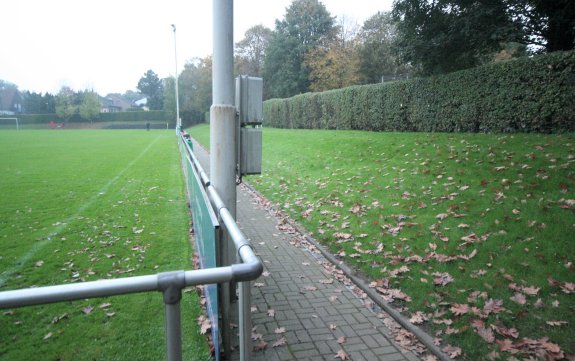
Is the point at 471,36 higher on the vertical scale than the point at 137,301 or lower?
higher

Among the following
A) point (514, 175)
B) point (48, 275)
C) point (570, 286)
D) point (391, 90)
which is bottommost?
point (48, 275)

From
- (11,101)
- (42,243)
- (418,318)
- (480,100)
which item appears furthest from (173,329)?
(11,101)

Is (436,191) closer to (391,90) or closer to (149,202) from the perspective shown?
(149,202)

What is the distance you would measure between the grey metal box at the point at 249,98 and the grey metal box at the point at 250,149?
0.41ft

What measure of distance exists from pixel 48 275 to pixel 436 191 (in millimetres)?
7148

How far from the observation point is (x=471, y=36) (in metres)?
13.6

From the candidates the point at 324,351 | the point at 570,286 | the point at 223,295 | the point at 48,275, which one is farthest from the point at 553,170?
the point at 48,275

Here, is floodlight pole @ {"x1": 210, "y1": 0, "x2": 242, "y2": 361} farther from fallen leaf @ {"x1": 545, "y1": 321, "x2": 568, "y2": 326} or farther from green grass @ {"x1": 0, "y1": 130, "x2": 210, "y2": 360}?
fallen leaf @ {"x1": 545, "y1": 321, "x2": 568, "y2": 326}

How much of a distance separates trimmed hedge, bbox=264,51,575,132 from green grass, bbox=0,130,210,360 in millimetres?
9953

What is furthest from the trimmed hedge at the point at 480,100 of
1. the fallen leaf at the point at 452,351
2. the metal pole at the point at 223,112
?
the metal pole at the point at 223,112

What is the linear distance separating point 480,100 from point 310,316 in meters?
11.2

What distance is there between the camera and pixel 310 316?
446cm

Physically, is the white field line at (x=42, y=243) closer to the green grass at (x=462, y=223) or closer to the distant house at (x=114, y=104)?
the green grass at (x=462, y=223)

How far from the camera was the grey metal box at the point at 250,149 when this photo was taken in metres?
4.20
